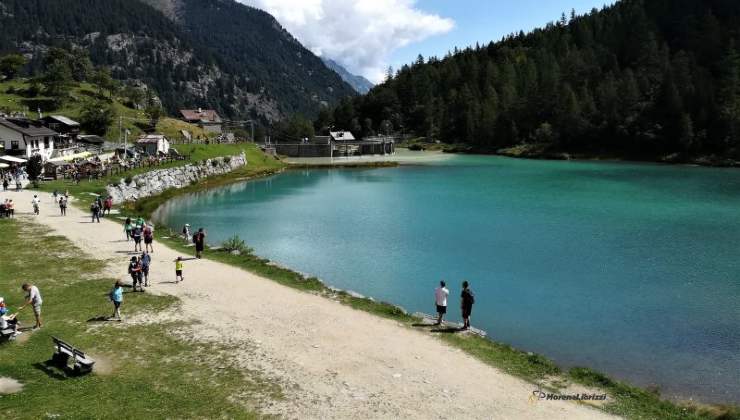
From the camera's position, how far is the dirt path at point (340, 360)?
17.1 meters

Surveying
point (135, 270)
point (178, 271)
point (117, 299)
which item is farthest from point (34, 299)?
point (178, 271)

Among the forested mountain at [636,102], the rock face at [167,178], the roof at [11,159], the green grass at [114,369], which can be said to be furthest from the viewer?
the forested mountain at [636,102]

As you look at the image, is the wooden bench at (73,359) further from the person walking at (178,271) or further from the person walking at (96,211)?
the person walking at (96,211)

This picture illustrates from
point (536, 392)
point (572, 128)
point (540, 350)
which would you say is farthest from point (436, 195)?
point (572, 128)

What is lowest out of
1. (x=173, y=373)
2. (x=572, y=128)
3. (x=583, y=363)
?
(x=583, y=363)

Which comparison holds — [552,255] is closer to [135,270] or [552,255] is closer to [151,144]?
[135,270]

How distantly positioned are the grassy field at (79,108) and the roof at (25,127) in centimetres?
2501

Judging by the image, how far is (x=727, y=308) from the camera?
30.5 metres

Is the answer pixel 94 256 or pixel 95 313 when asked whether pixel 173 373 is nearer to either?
pixel 95 313

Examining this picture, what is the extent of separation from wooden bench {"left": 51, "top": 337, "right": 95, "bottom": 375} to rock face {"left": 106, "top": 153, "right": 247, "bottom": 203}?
47955 millimetres

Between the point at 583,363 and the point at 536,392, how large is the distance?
20.1 feet

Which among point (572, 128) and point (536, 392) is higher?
point (572, 128)

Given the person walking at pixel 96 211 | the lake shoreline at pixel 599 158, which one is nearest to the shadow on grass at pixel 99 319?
the person walking at pixel 96 211

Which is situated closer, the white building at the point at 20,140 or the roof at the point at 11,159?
the roof at the point at 11,159
